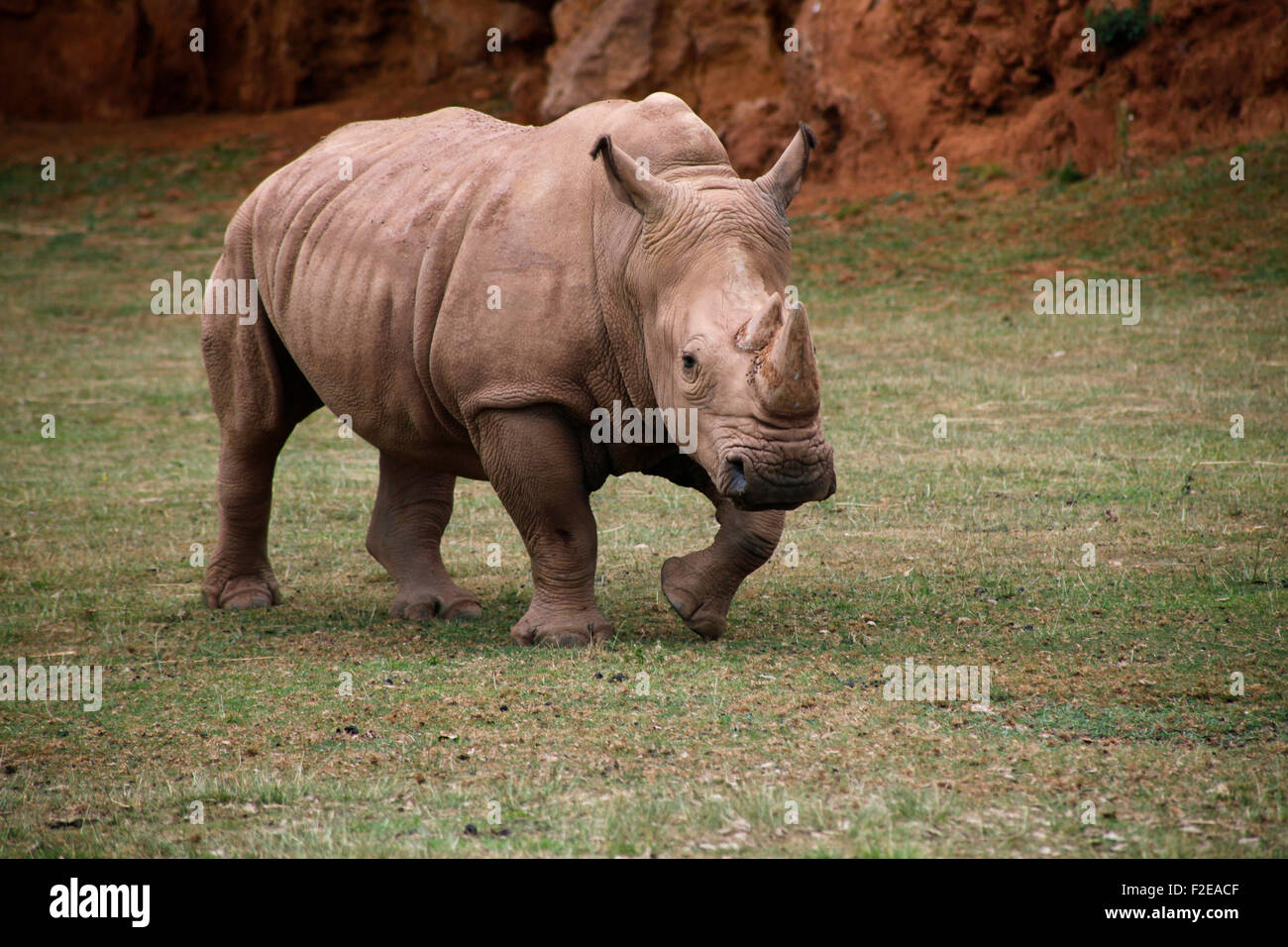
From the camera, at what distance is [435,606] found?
26.0 feet

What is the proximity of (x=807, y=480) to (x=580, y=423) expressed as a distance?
130 cm

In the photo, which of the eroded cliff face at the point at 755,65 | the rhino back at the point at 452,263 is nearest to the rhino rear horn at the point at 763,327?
the rhino back at the point at 452,263

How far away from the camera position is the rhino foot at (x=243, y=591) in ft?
26.7

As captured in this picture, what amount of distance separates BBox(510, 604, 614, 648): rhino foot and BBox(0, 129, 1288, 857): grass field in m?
0.11

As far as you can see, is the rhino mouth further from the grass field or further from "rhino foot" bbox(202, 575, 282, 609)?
"rhino foot" bbox(202, 575, 282, 609)

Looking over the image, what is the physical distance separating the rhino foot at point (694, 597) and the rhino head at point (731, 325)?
79cm

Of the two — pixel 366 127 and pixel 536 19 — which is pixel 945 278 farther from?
pixel 536 19

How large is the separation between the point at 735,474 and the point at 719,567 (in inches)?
38.8

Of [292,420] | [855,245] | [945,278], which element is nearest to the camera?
[292,420]

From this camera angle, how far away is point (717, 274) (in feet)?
20.2

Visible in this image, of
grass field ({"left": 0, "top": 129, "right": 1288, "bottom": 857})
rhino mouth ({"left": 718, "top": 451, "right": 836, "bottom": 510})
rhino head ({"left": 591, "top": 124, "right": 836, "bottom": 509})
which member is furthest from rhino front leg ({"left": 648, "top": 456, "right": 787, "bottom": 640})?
rhino mouth ({"left": 718, "top": 451, "right": 836, "bottom": 510})

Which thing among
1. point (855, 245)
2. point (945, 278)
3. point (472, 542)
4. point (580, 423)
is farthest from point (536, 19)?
point (580, 423)

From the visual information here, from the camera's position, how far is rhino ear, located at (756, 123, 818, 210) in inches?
256

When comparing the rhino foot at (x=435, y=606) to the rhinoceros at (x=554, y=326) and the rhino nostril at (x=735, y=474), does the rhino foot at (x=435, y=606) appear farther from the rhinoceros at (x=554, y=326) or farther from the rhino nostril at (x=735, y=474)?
the rhino nostril at (x=735, y=474)
